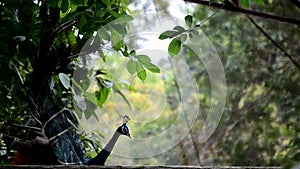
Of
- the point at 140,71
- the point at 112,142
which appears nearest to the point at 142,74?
the point at 140,71

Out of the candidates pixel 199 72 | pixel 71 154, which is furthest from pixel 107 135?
pixel 199 72

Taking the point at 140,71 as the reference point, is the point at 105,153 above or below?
below

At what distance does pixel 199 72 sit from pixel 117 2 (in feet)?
1.64

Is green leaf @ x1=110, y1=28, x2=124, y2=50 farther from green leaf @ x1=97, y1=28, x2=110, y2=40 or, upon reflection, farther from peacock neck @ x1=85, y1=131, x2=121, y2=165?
peacock neck @ x1=85, y1=131, x2=121, y2=165

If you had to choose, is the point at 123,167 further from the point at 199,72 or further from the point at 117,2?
the point at 199,72

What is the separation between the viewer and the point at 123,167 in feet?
2.11

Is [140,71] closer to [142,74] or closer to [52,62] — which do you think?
[142,74]

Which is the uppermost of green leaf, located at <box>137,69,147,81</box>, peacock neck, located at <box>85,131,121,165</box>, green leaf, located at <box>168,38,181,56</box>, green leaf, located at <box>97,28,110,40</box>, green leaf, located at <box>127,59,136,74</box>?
green leaf, located at <box>97,28,110,40</box>

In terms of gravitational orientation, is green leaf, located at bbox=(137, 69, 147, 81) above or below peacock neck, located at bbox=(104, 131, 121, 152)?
above

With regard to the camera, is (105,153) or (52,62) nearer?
(105,153)

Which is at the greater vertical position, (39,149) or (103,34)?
(103,34)

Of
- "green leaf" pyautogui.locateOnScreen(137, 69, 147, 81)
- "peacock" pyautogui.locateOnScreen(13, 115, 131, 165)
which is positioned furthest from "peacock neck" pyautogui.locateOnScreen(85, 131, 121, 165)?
"green leaf" pyautogui.locateOnScreen(137, 69, 147, 81)

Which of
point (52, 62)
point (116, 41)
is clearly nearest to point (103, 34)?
point (116, 41)

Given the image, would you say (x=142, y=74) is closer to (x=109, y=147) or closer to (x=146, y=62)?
(x=146, y=62)
